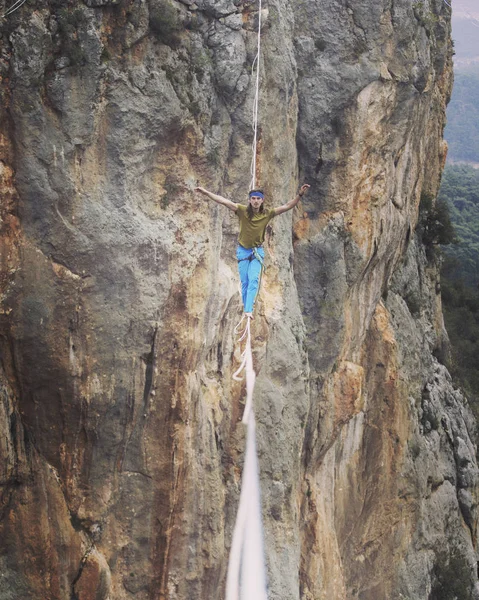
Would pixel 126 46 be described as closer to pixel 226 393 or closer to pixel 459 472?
pixel 226 393

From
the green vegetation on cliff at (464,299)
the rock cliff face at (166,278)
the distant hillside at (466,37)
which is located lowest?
the green vegetation on cliff at (464,299)

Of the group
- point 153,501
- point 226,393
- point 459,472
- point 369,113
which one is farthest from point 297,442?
point 459,472

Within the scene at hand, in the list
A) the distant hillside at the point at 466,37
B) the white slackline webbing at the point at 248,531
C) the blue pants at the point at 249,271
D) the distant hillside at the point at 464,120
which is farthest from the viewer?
the distant hillside at the point at 464,120

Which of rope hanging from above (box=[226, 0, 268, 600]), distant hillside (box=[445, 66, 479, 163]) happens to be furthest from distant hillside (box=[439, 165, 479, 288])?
distant hillside (box=[445, 66, 479, 163])

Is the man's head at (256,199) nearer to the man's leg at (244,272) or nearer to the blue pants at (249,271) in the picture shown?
the blue pants at (249,271)

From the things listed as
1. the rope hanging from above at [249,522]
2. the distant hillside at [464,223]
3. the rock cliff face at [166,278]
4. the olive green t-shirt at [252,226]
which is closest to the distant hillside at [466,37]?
the distant hillside at [464,223]

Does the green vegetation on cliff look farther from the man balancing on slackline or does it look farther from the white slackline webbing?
the man balancing on slackline
